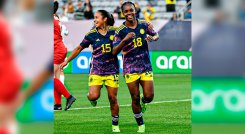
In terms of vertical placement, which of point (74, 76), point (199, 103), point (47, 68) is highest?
point (47, 68)

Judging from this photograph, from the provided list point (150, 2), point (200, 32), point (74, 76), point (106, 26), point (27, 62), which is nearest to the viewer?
point (27, 62)

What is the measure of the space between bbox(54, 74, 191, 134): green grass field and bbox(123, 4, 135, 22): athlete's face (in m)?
1.61

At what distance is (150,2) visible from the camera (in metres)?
28.5

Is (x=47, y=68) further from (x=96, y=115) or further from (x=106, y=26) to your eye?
(x=96, y=115)

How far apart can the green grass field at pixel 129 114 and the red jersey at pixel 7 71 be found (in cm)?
783

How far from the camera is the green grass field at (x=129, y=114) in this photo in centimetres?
1059

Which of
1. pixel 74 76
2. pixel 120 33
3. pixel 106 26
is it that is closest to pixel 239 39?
pixel 120 33

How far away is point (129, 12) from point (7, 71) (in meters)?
7.56

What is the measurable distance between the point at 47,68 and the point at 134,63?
7.66m

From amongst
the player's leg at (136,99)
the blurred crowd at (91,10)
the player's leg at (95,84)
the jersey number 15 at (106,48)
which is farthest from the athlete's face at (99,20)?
the blurred crowd at (91,10)

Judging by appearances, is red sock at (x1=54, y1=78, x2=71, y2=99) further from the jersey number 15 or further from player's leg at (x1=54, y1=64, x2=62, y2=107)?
the jersey number 15

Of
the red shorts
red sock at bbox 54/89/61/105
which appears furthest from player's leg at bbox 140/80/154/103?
the red shorts

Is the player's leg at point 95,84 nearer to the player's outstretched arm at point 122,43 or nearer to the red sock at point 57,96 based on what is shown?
the player's outstretched arm at point 122,43

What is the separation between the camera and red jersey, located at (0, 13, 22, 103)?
7.43 feet
